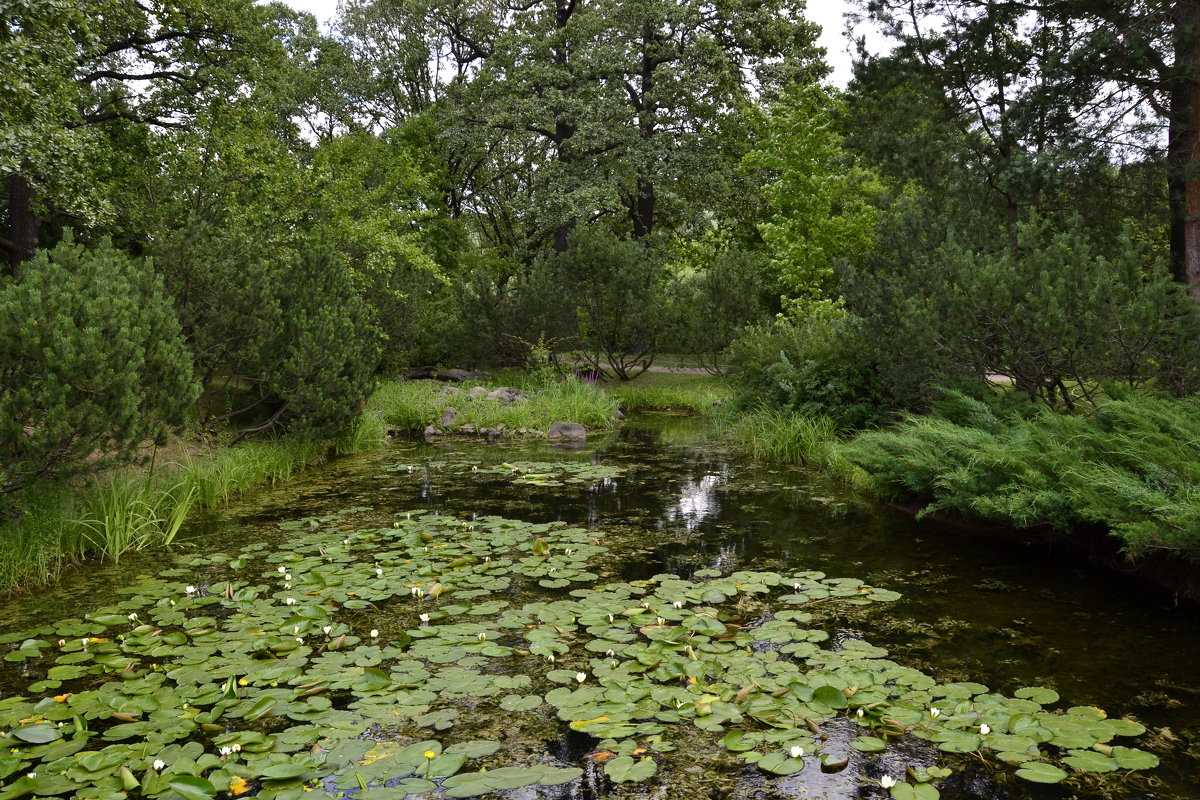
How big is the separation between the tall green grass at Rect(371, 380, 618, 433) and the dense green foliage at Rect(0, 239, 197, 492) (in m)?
7.78

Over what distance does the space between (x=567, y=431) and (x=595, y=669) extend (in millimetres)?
9971

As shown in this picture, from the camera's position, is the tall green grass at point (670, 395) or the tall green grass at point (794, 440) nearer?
the tall green grass at point (794, 440)

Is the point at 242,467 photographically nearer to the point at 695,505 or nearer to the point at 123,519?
the point at 123,519

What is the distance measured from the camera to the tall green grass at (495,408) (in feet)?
48.2

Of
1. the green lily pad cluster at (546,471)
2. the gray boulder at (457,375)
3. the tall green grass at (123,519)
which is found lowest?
the green lily pad cluster at (546,471)

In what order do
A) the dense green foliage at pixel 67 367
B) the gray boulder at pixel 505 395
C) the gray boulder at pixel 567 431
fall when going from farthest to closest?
the gray boulder at pixel 505 395 < the gray boulder at pixel 567 431 < the dense green foliage at pixel 67 367

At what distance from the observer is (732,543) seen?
22.5 ft

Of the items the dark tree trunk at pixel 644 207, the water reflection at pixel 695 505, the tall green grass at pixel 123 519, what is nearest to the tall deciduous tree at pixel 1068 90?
the water reflection at pixel 695 505

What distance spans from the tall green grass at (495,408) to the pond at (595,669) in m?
7.47

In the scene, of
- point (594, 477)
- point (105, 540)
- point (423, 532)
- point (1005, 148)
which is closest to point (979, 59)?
point (1005, 148)

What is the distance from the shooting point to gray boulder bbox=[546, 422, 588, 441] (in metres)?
13.8

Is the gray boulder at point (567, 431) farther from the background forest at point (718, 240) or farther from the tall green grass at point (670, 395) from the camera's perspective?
the tall green grass at point (670, 395)

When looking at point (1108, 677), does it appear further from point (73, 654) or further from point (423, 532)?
point (73, 654)

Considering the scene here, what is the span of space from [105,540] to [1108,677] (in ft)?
23.9
